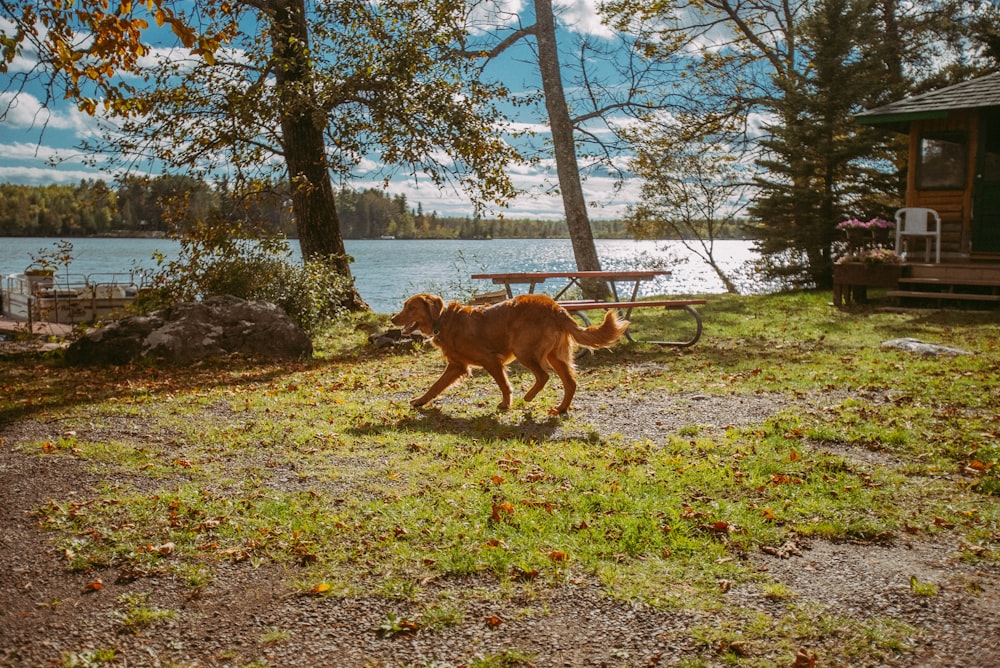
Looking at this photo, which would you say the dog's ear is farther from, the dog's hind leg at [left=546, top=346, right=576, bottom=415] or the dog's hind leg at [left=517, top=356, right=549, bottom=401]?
the dog's hind leg at [left=546, top=346, right=576, bottom=415]

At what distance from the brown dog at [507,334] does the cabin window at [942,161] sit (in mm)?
13087

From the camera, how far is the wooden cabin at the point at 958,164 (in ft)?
51.1

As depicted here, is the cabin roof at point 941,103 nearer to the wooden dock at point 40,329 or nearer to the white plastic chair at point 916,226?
the white plastic chair at point 916,226

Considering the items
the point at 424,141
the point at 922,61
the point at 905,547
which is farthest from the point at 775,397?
the point at 922,61

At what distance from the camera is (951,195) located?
1653 cm

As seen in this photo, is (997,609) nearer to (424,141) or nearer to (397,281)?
(424,141)

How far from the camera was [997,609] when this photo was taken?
11.1 feet

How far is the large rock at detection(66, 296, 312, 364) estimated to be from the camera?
34.1 ft

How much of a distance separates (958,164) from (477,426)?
1486 centimetres

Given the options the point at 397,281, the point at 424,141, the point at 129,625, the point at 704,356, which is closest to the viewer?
the point at 129,625

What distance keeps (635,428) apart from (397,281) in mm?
31537

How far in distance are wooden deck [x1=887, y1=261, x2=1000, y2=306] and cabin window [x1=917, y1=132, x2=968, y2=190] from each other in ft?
7.77

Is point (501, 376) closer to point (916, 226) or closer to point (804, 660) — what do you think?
point (804, 660)

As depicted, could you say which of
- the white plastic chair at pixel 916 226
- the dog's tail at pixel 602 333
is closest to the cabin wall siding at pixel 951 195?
the white plastic chair at pixel 916 226
